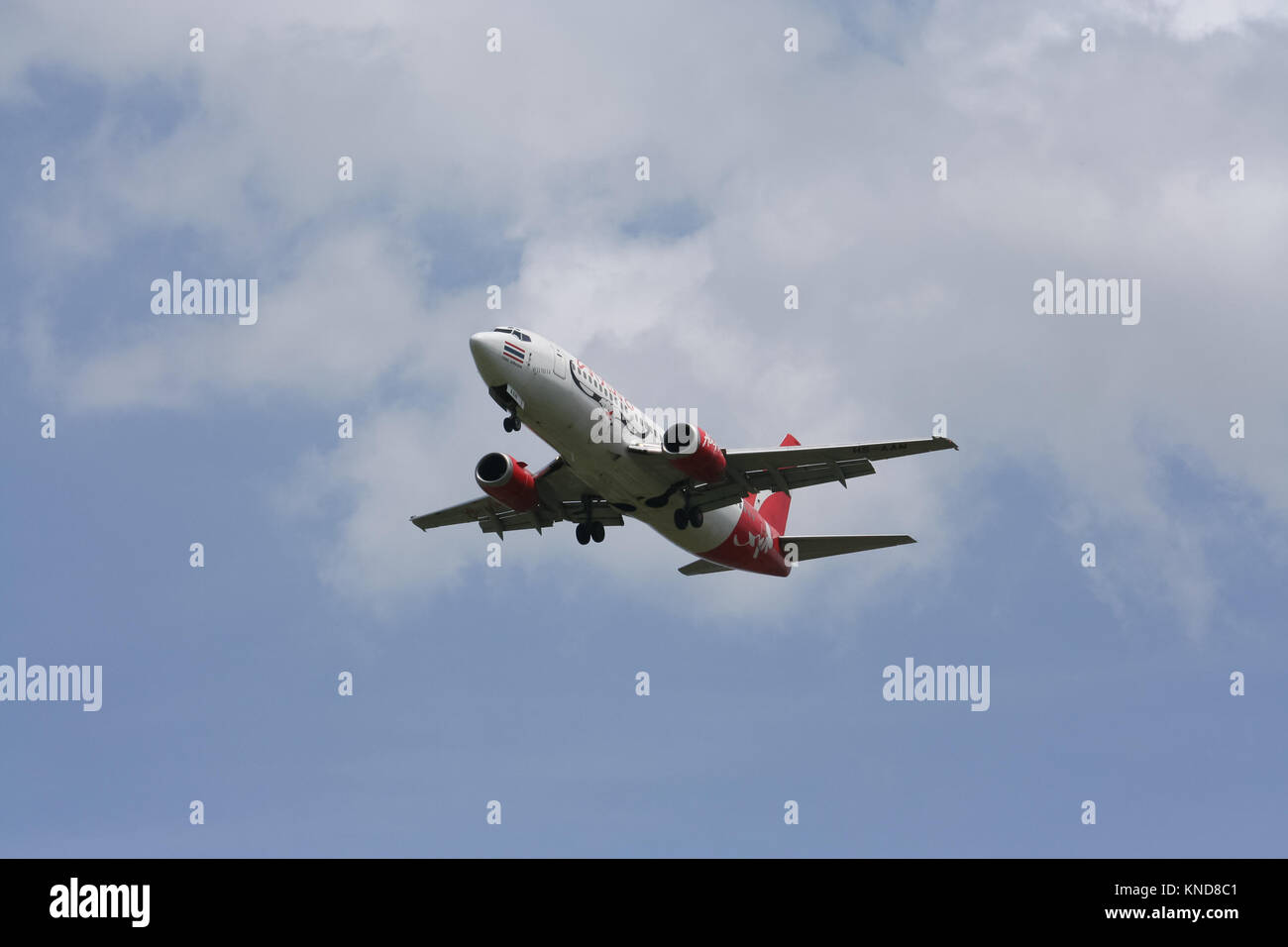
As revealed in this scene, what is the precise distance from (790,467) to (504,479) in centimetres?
1129

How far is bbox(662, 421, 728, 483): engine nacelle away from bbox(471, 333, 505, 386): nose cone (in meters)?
7.42

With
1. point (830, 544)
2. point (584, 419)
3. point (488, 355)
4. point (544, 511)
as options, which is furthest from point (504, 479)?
point (830, 544)

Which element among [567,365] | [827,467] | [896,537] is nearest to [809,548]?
[896,537]

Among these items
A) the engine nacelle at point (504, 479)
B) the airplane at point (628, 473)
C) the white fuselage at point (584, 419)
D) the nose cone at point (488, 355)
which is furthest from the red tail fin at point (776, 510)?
the nose cone at point (488, 355)

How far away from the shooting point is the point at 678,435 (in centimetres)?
4906

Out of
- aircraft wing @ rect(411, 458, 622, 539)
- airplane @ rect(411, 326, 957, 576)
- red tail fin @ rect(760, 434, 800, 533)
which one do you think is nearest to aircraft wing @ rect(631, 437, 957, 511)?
airplane @ rect(411, 326, 957, 576)

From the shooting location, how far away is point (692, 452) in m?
48.9

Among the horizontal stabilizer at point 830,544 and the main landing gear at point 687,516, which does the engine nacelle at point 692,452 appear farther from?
the horizontal stabilizer at point 830,544

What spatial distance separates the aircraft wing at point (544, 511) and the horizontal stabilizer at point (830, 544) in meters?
8.13

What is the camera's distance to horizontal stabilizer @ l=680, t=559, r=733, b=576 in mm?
59419

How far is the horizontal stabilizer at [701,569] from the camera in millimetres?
59419

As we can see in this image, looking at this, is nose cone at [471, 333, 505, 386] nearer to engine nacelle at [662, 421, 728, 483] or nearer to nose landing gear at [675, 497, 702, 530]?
engine nacelle at [662, 421, 728, 483]
